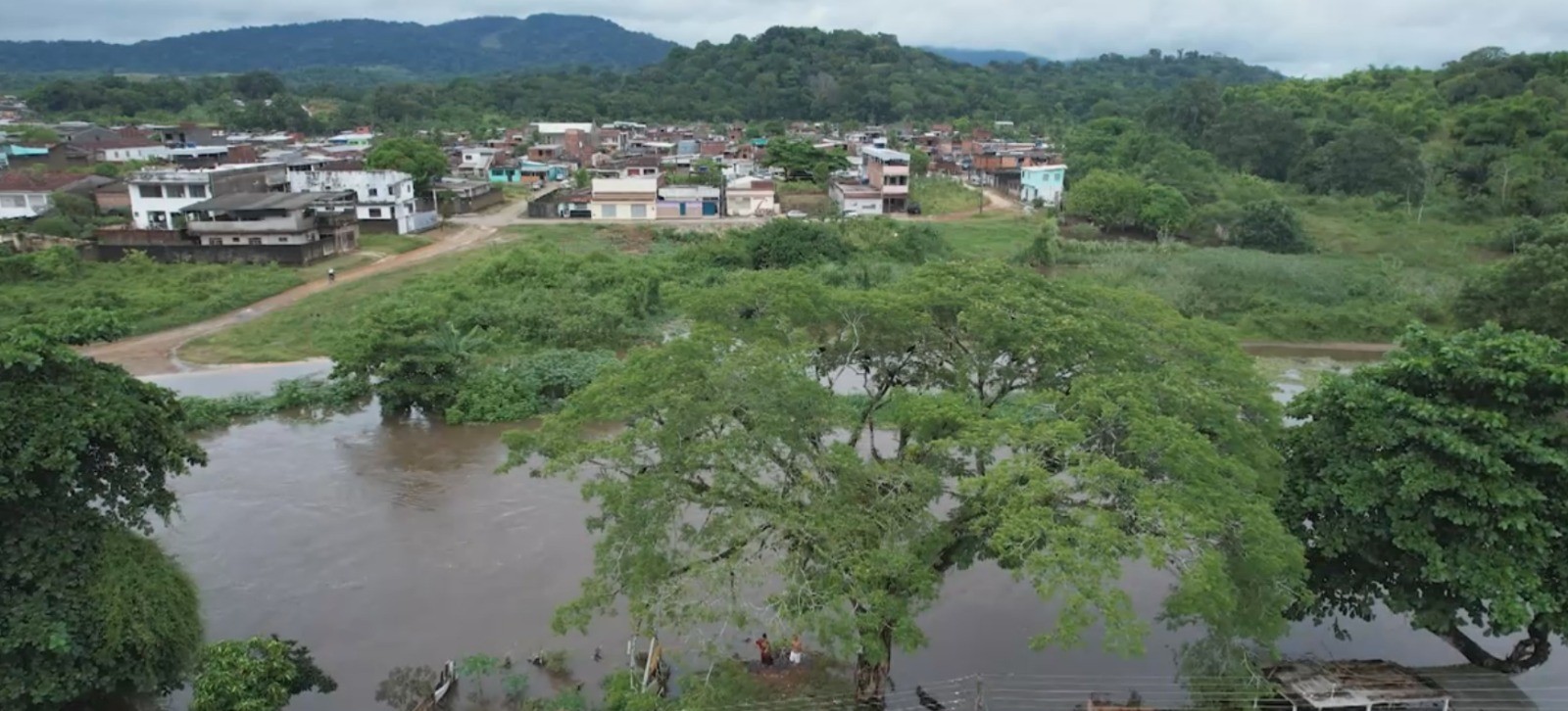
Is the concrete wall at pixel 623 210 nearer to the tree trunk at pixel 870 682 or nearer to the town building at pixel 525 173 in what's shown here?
the town building at pixel 525 173

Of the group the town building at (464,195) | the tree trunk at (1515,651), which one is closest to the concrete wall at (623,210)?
the town building at (464,195)

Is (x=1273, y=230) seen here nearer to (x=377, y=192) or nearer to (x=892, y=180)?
(x=892, y=180)

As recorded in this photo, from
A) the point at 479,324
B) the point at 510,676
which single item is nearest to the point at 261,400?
the point at 479,324

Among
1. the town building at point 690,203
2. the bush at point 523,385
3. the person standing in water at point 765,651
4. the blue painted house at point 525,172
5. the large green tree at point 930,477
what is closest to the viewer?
the large green tree at point 930,477

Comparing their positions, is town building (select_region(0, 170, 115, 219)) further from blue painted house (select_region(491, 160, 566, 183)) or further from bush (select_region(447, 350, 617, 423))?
bush (select_region(447, 350, 617, 423))

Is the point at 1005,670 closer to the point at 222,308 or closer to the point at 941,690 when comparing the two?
the point at 941,690

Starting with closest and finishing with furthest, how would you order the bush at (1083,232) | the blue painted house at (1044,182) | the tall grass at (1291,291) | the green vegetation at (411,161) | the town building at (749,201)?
the tall grass at (1291,291), the bush at (1083,232), the green vegetation at (411,161), the town building at (749,201), the blue painted house at (1044,182)

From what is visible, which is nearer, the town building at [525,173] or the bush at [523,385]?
the bush at [523,385]
